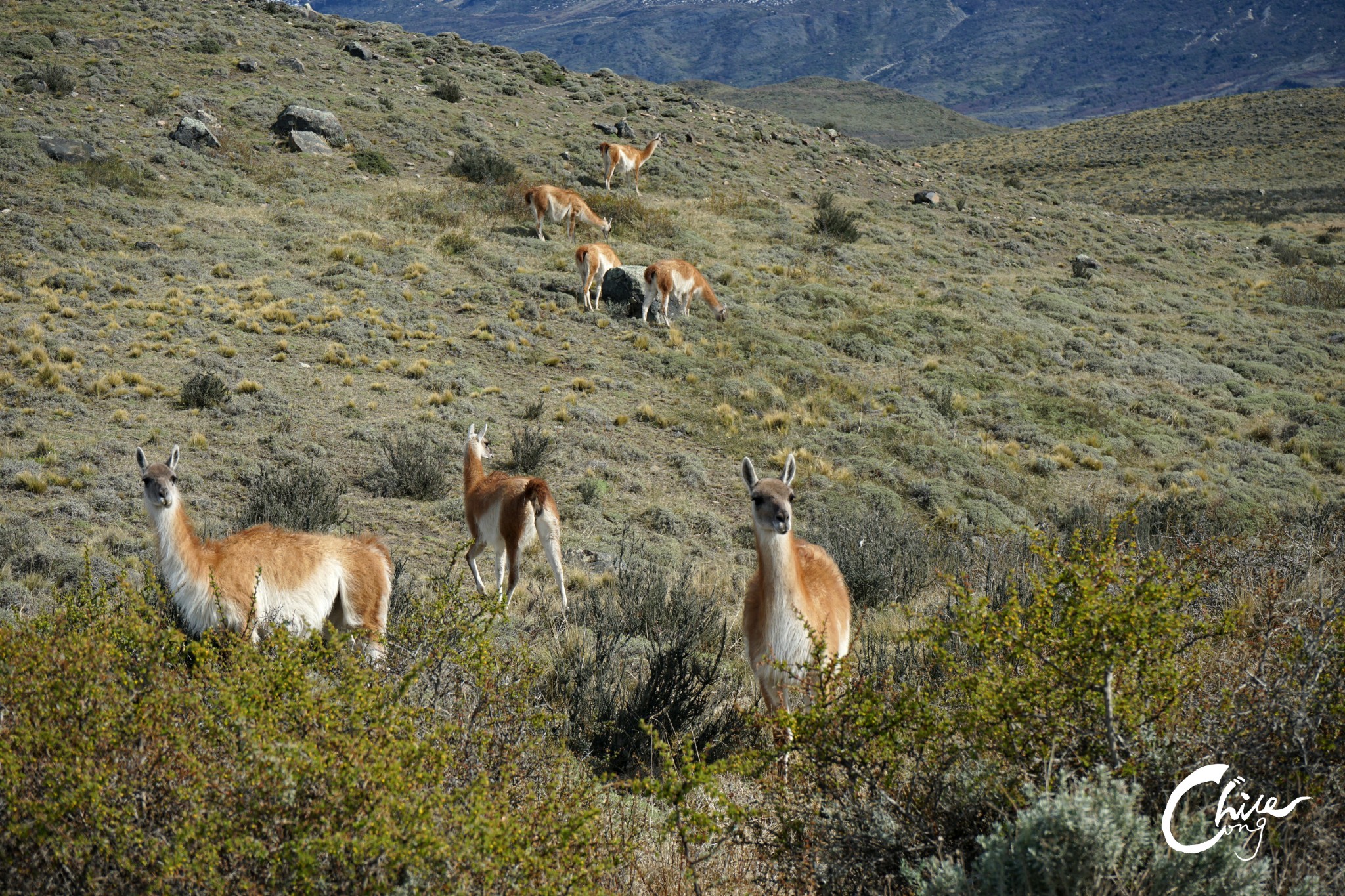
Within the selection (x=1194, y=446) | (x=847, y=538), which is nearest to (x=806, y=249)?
(x=1194, y=446)

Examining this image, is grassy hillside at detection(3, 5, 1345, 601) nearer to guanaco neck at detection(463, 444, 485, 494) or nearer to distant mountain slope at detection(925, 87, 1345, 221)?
guanaco neck at detection(463, 444, 485, 494)

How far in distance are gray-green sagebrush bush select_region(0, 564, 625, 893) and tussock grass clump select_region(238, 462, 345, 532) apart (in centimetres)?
559

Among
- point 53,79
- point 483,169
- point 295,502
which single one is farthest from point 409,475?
point 53,79

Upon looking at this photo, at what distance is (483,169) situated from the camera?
82.8 ft

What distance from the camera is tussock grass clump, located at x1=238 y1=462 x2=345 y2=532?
8.48m

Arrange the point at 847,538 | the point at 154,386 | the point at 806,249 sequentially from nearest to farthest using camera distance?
the point at 847,538 → the point at 154,386 → the point at 806,249

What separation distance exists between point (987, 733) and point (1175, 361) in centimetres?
1983

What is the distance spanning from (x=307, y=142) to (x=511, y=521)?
21.0 metres

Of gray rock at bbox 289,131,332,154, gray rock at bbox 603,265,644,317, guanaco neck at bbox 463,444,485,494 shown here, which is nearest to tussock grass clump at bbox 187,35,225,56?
gray rock at bbox 289,131,332,154

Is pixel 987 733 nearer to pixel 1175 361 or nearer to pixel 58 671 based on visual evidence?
pixel 58 671

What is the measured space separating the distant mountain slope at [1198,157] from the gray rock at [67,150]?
142ft

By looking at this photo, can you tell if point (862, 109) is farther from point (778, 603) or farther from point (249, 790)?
point (249, 790)

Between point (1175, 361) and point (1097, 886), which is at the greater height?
point (1097, 886)

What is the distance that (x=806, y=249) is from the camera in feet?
79.7
